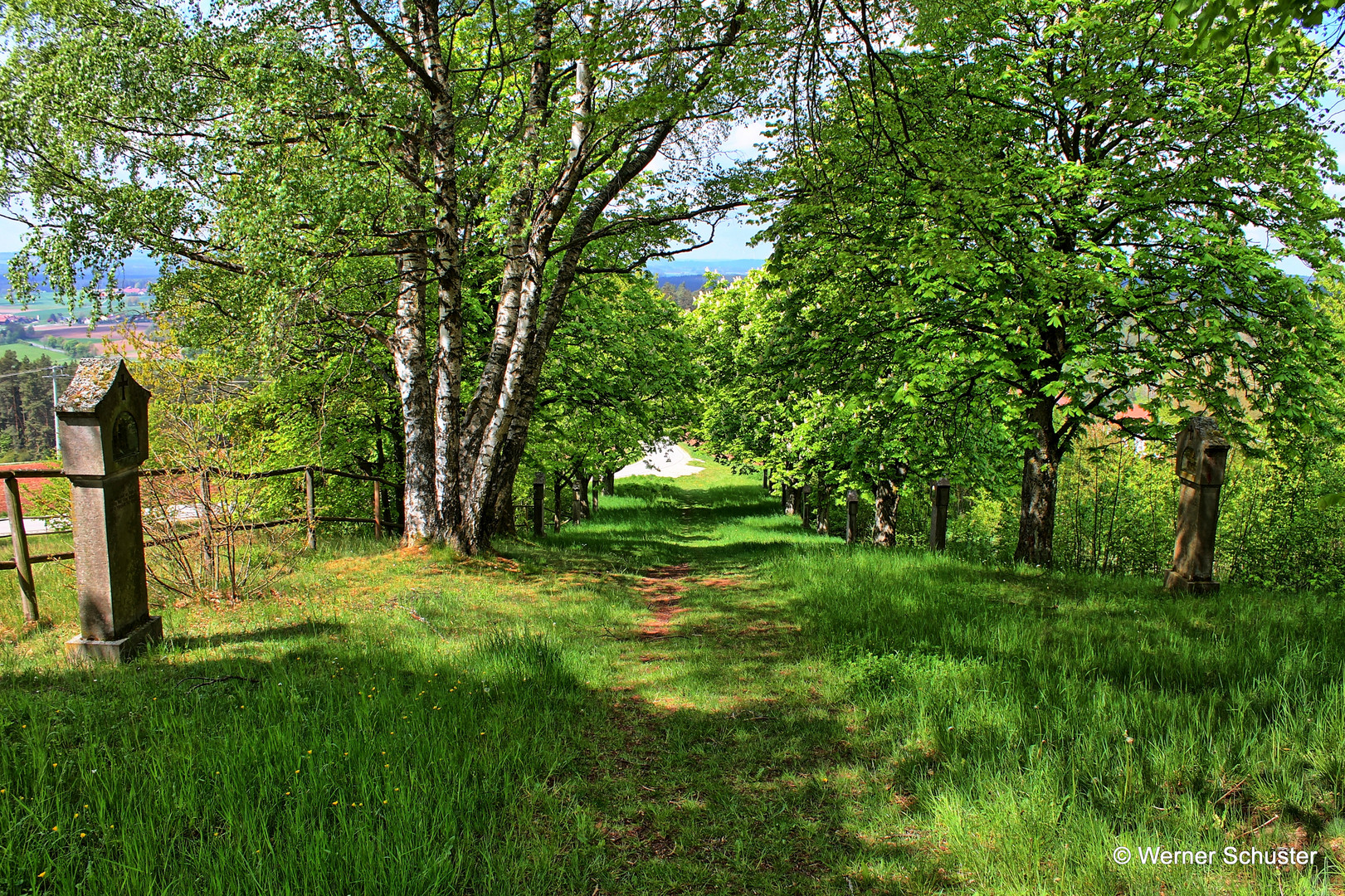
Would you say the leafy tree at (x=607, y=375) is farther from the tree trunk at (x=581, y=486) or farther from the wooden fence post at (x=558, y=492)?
the tree trunk at (x=581, y=486)

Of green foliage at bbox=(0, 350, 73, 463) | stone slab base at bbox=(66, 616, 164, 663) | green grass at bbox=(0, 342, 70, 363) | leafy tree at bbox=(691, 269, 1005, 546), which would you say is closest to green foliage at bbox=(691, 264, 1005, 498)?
leafy tree at bbox=(691, 269, 1005, 546)

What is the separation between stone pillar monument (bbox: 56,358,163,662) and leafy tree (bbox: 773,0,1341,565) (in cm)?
685

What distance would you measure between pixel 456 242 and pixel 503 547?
4.81 meters

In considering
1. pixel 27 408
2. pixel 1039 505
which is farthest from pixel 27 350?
pixel 1039 505

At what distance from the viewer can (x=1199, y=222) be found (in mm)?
8625

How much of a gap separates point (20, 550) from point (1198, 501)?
11.0 metres

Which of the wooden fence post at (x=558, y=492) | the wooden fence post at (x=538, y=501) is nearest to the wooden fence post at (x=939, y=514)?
the wooden fence post at (x=538, y=501)

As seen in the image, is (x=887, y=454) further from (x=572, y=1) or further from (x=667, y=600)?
(x=572, y=1)

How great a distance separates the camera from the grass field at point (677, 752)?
263 centimetres

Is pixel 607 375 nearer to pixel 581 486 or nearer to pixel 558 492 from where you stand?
pixel 558 492

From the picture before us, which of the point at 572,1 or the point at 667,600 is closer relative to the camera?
the point at 572,1

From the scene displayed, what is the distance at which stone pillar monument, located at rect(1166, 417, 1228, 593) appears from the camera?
674 cm

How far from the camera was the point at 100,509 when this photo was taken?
4.59 m

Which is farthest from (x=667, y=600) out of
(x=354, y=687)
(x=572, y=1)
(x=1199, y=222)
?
(x=1199, y=222)
